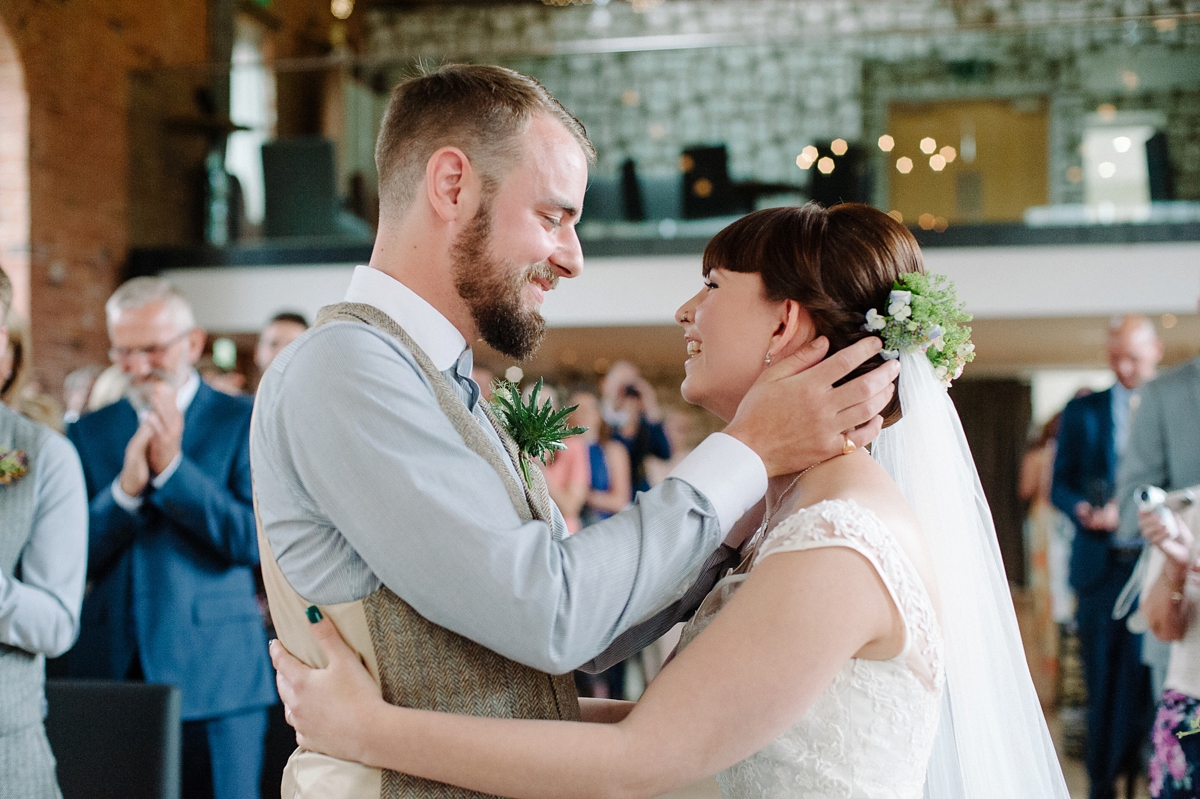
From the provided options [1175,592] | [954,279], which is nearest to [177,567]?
[1175,592]

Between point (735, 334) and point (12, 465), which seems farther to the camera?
point (12, 465)

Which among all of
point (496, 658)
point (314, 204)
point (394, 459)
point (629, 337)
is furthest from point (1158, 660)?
point (314, 204)

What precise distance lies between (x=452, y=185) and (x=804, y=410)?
0.58m

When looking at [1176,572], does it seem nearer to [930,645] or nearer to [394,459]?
[930,645]

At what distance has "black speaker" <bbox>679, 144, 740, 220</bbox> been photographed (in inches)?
320

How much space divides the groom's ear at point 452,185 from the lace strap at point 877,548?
2.11ft

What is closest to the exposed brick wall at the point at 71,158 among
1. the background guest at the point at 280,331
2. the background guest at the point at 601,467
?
the background guest at the point at 280,331

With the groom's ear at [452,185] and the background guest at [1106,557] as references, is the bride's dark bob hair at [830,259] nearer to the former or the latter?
the groom's ear at [452,185]

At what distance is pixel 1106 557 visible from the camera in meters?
4.57

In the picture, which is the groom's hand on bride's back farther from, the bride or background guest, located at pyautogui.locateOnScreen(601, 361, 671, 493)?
background guest, located at pyautogui.locateOnScreen(601, 361, 671, 493)

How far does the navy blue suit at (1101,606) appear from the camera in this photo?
4.17 meters

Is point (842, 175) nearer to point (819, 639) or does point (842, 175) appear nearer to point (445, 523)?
point (819, 639)

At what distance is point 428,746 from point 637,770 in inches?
10.4

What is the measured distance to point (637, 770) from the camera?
50.1 inches
